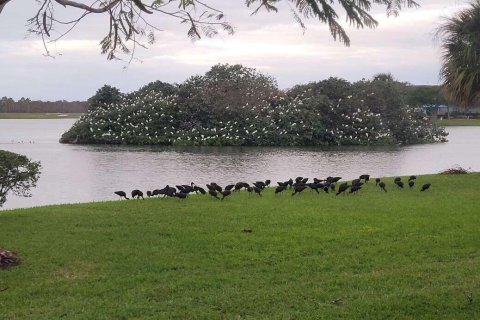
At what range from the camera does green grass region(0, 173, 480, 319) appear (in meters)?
5.42

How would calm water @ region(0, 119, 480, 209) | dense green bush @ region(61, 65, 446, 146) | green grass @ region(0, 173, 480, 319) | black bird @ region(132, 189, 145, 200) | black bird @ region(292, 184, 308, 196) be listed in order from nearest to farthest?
green grass @ region(0, 173, 480, 319)
black bird @ region(132, 189, 145, 200)
black bird @ region(292, 184, 308, 196)
calm water @ region(0, 119, 480, 209)
dense green bush @ region(61, 65, 446, 146)

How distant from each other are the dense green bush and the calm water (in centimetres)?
436

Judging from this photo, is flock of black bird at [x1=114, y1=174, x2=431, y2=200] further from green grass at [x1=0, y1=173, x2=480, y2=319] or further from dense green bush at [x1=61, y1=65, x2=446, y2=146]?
dense green bush at [x1=61, y1=65, x2=446, y2=146]

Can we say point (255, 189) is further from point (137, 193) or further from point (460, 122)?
point (460, 122)

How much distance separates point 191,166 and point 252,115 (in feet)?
47.5

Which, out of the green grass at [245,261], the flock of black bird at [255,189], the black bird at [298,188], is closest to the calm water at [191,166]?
the flock of black bird at [255,189]

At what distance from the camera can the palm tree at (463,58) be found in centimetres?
1562

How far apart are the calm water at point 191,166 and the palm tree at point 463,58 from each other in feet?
12.9

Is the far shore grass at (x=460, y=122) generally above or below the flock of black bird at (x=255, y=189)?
above

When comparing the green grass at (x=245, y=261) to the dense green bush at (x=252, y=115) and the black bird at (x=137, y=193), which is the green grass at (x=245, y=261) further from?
the dense green bush at (x=252, y=115)

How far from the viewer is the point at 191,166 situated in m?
21.2

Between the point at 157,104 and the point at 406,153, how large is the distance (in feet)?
47.7

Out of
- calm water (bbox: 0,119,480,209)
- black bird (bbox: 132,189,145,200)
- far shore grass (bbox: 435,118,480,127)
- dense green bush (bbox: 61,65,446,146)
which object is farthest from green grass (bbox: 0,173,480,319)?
far shore grass (bbox: 435,118,480,127)

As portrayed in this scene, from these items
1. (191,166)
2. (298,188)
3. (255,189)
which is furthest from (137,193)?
(191,166)
